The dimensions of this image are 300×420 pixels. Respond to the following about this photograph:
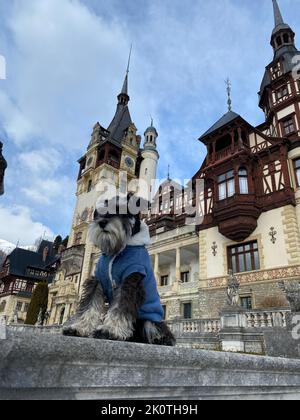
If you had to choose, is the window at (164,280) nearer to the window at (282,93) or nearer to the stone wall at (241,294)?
the stone wall at (241,294)

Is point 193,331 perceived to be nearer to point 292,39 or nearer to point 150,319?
point 150,319

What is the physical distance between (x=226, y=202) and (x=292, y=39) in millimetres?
18489

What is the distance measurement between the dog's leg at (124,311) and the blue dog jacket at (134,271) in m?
0.10

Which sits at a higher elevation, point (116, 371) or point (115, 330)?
point (115, 330)

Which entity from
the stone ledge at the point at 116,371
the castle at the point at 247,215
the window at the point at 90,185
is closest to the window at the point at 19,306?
the window at the point at 90,185

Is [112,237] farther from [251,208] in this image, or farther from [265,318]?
[251,208]

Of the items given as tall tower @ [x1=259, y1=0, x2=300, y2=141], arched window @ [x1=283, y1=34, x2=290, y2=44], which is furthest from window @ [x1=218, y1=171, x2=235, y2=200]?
arched window @ [x1=283, y1=34, x2=290, y2=44]

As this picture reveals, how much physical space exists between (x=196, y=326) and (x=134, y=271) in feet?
32.1

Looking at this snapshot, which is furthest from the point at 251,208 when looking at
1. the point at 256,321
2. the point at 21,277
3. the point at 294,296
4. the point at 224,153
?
the point at 21,277

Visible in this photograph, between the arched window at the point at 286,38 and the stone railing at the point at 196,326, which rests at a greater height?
the arched window at the point at 286,38

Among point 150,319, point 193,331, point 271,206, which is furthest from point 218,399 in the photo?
point 271,206

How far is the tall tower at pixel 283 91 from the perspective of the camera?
66.3 ft

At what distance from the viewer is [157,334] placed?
2.73 meters
